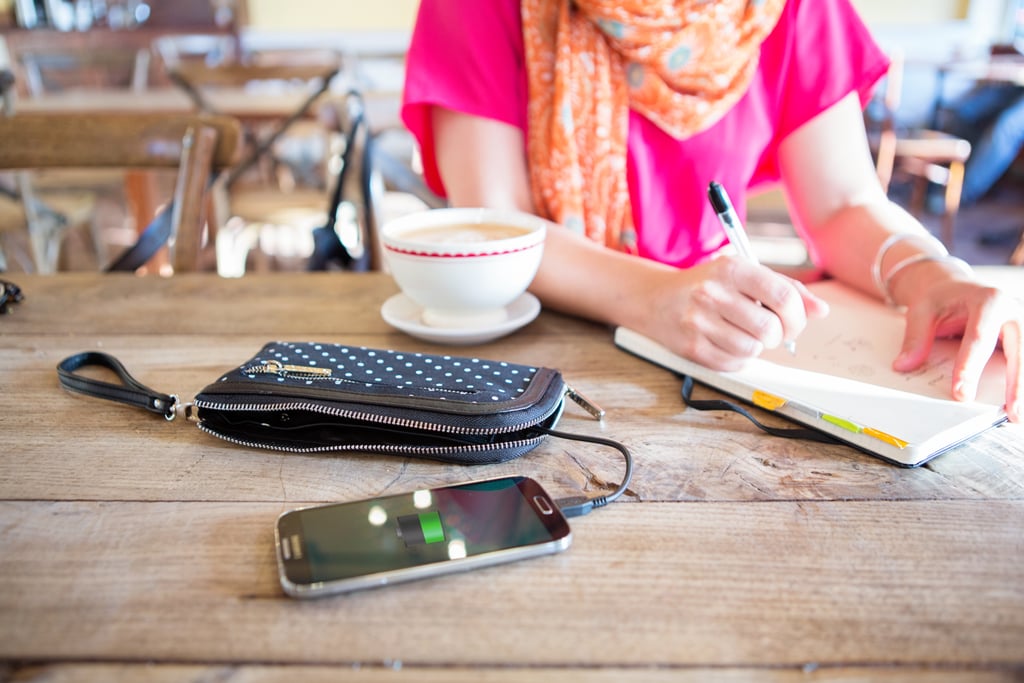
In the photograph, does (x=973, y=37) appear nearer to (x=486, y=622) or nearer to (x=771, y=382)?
(x=771, y=382)

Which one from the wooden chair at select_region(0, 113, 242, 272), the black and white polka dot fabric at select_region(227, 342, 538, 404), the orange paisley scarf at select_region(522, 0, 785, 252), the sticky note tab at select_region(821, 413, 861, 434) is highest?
the orange paisley scarf at select_region(522, 0, 785, 252)

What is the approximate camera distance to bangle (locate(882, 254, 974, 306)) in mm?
683

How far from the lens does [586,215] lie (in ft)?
2.99

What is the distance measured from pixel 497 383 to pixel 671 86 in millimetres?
535

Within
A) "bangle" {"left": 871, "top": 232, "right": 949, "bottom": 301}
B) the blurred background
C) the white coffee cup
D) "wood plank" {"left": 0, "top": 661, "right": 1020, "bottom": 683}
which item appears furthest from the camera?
the blurred background

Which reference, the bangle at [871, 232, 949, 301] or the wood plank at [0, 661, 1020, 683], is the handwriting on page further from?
the wood plank at [0, 661, 1020, 683]

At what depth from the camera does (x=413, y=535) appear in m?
0.40

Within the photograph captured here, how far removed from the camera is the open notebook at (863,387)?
501 millimetres

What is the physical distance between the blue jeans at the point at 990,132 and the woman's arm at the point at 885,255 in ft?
13.0

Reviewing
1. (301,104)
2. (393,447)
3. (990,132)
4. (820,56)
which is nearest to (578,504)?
(393,447)

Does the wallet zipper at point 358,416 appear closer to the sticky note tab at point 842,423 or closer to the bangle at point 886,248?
the sticky note tab at point 842,423

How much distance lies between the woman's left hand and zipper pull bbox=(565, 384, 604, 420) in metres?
0.25

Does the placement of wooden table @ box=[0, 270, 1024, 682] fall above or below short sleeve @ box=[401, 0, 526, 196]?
below

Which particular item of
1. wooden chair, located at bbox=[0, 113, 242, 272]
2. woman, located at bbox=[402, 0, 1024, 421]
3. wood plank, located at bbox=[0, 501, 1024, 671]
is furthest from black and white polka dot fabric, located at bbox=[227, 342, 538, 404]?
wooden chair, located at bbox=[0, 113, 242, 272]
